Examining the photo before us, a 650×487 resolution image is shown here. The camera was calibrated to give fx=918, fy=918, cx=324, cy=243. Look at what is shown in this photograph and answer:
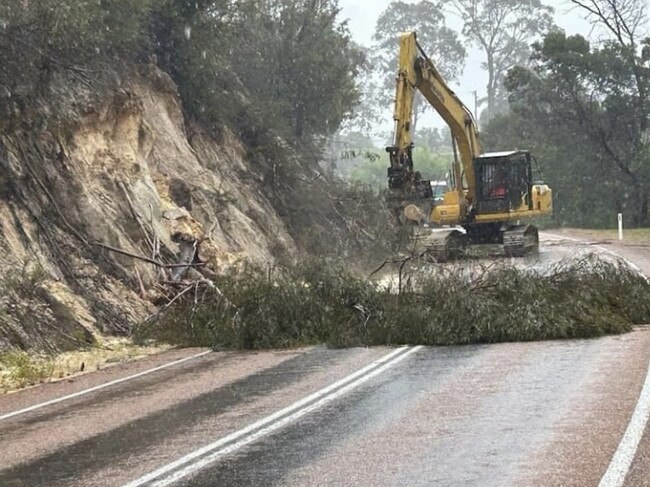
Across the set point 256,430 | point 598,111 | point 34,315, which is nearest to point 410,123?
point 34,315

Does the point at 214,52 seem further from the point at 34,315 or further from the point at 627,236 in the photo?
the point at 627,236

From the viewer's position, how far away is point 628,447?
7031 millimetres

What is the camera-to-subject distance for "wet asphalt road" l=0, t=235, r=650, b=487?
684cm

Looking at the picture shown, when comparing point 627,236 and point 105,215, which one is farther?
point 627,236

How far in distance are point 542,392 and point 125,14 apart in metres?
15.1

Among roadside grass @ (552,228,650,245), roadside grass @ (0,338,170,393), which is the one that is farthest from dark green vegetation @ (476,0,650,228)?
roadside grass @ (0,338,170,393)

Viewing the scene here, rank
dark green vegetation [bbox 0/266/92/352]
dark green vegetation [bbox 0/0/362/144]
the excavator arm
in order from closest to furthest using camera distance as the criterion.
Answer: dark green vegetation [bbox 0/266/92/352] → dark green vegetation [bbox 0/0/362/144] → the excavator arm

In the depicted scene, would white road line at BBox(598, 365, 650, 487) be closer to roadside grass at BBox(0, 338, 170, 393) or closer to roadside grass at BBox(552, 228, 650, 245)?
roadside grass at BBox(0, 338, 170, 393)

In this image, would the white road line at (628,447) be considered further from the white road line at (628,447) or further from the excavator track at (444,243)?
the excavator track at (444,243)

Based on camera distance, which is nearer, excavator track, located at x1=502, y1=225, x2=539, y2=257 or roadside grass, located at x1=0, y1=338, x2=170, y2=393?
roadside grass, located at x1=0, y1=338, x2=170, y2=393

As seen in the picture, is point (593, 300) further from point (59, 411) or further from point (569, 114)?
point (569, 114)

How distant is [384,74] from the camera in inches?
4397

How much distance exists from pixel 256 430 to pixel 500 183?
2068 cm

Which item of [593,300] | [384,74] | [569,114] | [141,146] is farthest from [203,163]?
[384,74]
